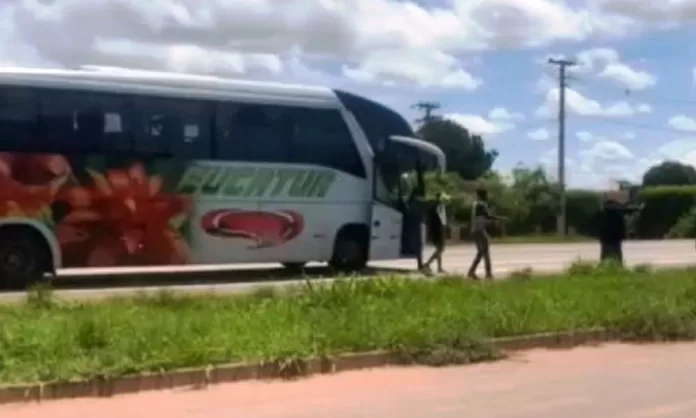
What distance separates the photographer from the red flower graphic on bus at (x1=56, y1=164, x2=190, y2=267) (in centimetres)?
2180

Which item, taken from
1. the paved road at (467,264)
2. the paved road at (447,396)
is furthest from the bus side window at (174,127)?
the paved road at (447,396)

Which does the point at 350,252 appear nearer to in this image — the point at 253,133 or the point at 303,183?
the point at 303,183

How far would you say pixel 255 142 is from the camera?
79.0 ft

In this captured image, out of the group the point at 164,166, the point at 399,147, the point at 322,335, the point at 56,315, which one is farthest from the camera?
the point at 399,147

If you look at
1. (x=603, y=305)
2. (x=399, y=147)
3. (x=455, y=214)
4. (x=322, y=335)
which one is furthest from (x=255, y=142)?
(x=455, y=214)

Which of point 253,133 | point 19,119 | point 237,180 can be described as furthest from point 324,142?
point 19,119

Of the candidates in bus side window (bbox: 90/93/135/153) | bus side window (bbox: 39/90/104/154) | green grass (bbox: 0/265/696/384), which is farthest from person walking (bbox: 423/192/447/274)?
bus side window (bbox: 39/90/104/154)

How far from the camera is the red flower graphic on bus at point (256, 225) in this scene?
934 inches

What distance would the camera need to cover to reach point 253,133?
947 inches

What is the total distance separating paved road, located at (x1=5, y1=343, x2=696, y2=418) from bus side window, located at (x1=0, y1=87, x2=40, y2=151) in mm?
10164

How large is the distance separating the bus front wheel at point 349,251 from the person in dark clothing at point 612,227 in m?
4.56

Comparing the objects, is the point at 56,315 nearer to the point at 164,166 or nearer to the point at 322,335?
the point at 322,335

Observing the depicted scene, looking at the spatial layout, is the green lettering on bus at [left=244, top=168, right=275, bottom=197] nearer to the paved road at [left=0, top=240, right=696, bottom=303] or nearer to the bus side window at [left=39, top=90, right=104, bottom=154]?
the paved road at [left=0, top=240, right=696, bottom=303]

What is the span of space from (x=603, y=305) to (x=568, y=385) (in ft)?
16.8
